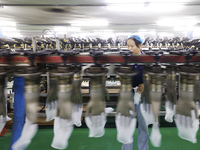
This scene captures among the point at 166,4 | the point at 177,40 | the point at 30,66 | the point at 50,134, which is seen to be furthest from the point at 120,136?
the point at 177,40

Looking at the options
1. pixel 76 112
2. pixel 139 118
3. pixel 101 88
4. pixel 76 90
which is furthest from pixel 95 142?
pixel 101 88

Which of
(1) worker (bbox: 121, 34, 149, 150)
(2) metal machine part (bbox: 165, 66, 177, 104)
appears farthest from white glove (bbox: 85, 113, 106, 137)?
(1) worker (bbox: 121, 34, 149, 150)

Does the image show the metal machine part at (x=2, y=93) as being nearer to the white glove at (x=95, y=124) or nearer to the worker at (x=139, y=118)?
the white glove at (x=95, y=124)

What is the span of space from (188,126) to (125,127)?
0.27 m

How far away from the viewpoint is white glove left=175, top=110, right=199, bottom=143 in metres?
0.61

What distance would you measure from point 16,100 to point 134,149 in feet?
4.97

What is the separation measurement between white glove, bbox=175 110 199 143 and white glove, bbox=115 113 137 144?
0.20 m

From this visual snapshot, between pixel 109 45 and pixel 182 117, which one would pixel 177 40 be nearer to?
pixel 109 45

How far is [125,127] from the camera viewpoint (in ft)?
2.08

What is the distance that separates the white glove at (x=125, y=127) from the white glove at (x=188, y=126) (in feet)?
0.67

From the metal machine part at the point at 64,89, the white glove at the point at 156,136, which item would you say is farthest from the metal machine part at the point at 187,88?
the metal machine part at the point at 64,89

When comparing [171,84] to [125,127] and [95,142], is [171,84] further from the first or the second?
[95,142]

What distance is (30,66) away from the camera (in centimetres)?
64

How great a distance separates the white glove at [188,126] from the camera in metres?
0.61
